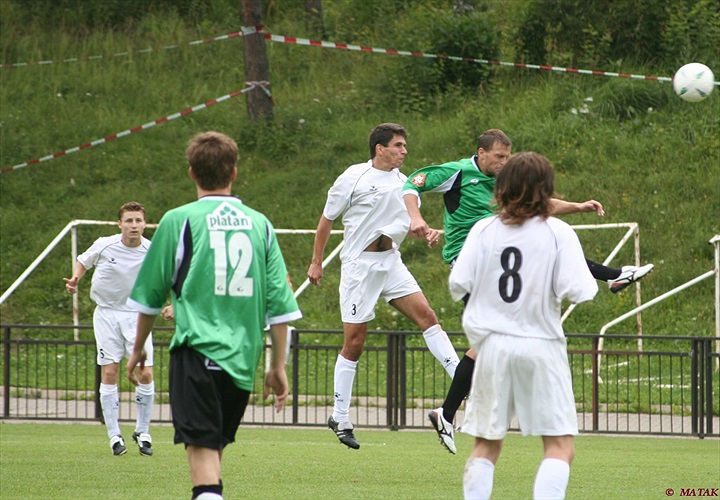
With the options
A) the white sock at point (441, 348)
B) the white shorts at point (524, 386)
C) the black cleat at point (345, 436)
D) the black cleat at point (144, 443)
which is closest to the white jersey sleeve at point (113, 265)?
the black cleat at point (144, 443)

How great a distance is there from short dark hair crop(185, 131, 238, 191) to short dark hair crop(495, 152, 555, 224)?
136 cm

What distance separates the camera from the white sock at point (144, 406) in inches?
437

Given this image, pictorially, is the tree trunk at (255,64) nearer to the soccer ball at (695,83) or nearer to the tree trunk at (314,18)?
the tree trunk at (314,18)

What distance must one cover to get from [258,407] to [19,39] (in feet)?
59.0

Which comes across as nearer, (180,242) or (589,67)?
(180,242)

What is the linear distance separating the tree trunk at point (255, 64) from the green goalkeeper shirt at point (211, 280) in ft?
61.7

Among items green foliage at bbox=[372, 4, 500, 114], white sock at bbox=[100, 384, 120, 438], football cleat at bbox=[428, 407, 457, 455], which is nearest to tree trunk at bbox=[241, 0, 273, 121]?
green foliage at bbox=[372, 4, 500, 114]

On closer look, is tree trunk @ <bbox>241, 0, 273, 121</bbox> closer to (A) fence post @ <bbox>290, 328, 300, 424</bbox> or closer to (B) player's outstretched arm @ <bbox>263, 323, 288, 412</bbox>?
(A) fence post @ <bbox>290, 328, 300, 424</bbox>

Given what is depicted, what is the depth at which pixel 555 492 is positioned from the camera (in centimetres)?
572

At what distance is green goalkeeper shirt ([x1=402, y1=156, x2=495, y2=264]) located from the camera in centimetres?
904

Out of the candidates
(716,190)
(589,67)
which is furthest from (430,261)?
(589,67)

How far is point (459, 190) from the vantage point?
29.9 ft

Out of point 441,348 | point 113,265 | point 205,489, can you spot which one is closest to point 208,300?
point 205,489

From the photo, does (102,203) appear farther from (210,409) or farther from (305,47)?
(210,409)
